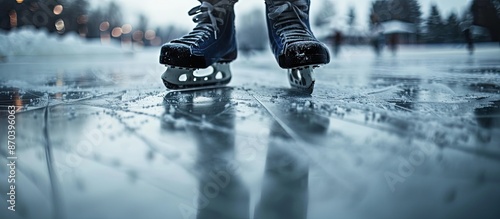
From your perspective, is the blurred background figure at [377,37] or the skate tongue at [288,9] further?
the blurred background figure at [377,37]

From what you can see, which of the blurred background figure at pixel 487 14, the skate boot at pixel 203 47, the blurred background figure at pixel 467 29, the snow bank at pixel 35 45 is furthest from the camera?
the snow bank at pixel 35 45

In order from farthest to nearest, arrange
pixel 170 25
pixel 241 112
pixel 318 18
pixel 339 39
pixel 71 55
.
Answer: pixel 170 25
pixel 318 18
pixel 339 39
pixel 71 55
pixel 241 112

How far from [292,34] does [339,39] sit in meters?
8.64

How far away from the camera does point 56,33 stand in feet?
24.3

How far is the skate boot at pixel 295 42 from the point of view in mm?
932

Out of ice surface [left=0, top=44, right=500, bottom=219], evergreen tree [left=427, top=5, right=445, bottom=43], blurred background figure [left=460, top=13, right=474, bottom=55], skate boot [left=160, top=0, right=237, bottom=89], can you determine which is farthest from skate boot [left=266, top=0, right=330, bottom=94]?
evergreen tree [left=427, top=5, right=445, bottom=43]

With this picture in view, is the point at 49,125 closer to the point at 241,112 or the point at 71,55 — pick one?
the point at 241,112

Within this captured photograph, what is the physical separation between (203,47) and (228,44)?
0.63ft

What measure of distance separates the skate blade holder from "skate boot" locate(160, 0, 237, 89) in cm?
27

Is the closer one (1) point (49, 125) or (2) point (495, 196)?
(2) point (495, 196)

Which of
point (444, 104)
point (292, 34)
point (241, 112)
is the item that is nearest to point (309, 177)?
point (241, 112)

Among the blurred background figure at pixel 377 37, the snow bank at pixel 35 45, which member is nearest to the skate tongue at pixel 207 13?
the snow bank at pixel 35 45

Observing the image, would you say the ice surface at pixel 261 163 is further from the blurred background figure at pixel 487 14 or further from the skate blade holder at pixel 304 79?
the blurred background figure at pixel 487 14

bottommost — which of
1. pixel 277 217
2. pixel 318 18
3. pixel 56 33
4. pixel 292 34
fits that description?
pixel 277 217
